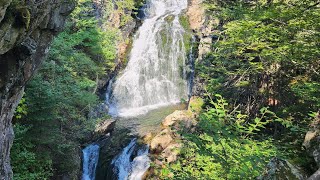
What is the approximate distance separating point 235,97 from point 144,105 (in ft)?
30.7

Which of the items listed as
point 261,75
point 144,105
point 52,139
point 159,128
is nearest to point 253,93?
point 261,75

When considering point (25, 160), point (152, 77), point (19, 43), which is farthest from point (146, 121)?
point (19, 43)

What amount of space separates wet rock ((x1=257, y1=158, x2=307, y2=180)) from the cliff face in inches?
160

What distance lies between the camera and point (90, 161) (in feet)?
36.9

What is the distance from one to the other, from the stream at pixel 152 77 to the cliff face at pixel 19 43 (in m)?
7.93

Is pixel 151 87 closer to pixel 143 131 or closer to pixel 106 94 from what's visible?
pixel 106 94

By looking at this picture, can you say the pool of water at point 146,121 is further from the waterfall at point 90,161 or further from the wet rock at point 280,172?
the wet rock at point 280,172

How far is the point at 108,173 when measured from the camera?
1079cm

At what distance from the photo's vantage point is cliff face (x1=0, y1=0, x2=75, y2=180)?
15.1ft

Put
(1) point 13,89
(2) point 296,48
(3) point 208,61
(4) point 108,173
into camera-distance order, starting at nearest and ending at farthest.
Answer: (2) point 296,48, (1) point 13,89, (4) point 108,173, (3) point 208,61

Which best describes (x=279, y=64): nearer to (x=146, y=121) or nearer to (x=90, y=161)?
(x=90, y=161)

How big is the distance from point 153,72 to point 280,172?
1623cm

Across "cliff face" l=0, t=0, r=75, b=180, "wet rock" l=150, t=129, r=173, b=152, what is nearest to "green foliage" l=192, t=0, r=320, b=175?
"wet rock" l=150, t=129, r=173, b=152

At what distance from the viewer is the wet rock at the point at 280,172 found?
11.7 ft
